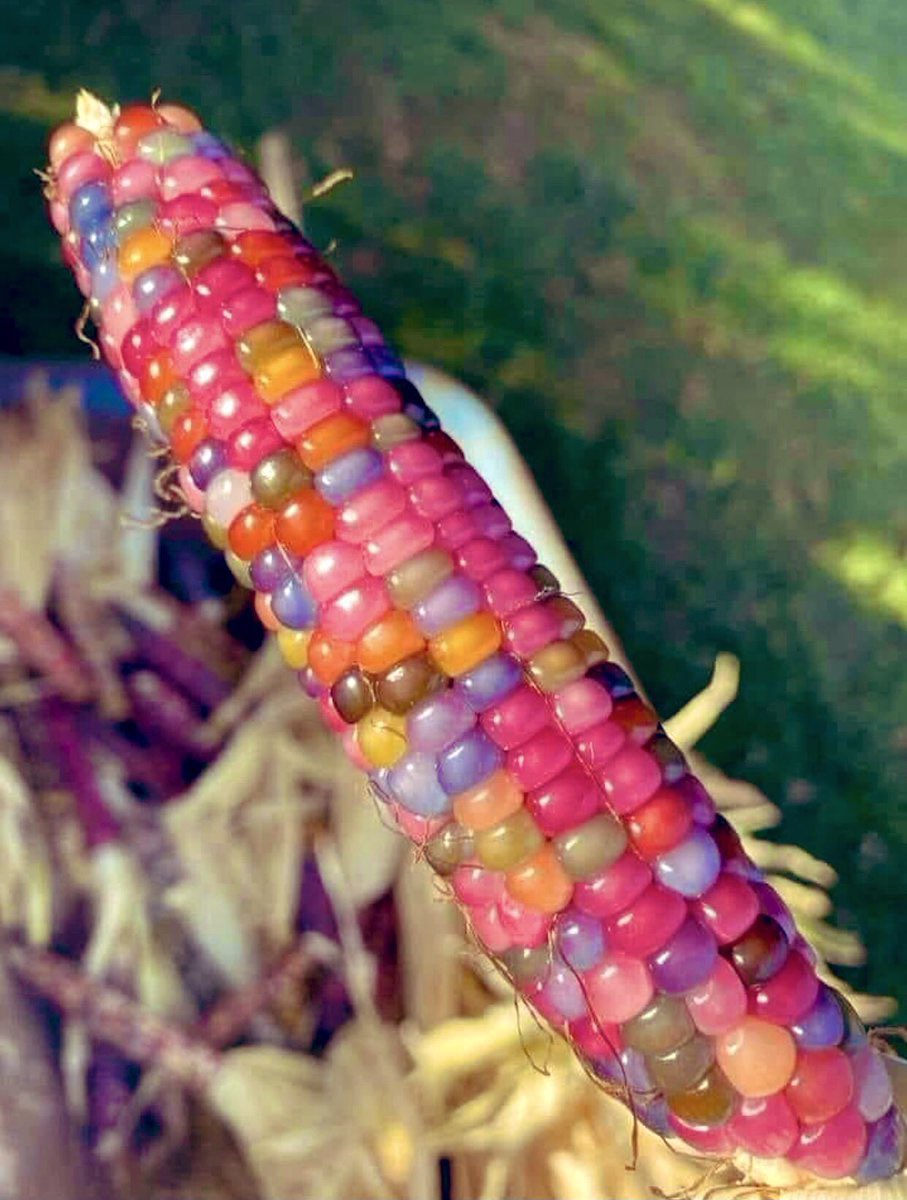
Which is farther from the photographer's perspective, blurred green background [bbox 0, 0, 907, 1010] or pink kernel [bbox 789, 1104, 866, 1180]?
blurred green background [bbox 0, 0, 907, 1010]

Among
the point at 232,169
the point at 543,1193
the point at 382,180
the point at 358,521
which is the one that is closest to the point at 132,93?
the point at 382,180

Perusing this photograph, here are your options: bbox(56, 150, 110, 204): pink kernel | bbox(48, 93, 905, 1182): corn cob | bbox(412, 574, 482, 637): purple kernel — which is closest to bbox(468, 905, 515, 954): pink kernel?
bbox(48, 93, 905, 1182): corn cob

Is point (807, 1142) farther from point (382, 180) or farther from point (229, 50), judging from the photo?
point (229, 50)

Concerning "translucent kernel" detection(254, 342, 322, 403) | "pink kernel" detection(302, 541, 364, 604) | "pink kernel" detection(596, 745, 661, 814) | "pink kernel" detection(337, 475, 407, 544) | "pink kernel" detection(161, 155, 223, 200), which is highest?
"pink kernel" detection(161, 155, 223, 200)

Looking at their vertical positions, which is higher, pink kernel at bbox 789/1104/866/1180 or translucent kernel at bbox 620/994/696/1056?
translucent kernel at bbox 620/994/696/1056

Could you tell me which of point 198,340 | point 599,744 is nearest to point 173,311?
point 198,340

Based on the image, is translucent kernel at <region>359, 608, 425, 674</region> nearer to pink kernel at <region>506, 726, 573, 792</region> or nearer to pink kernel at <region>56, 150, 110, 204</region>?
pink kernel at <region>506, 726, 573, 792</region>

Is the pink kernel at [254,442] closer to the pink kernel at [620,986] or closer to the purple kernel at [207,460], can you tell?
the purple kernel at [207,460]
